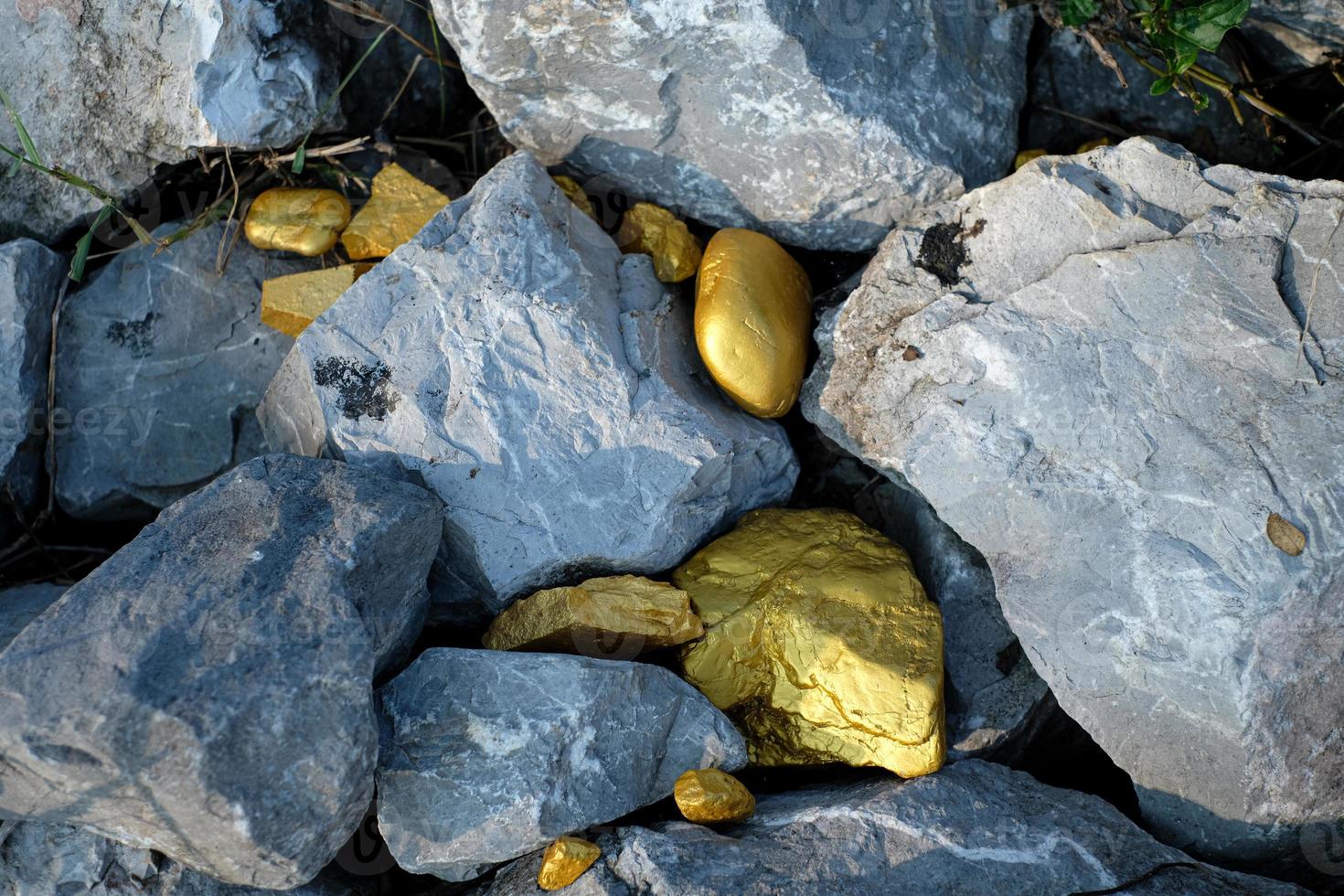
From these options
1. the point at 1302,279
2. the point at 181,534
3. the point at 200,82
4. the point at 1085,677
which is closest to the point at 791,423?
the point at 1085,677

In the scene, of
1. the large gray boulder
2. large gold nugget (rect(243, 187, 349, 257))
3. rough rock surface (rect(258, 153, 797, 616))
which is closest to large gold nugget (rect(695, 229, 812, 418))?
rough rock surface (rect(258, 153, 797, 616))

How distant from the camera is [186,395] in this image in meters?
2.64

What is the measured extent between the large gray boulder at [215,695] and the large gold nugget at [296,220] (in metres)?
0.87

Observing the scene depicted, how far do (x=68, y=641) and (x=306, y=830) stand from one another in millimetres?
529

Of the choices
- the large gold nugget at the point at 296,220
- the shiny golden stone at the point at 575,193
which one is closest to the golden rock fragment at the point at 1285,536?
the shiny golden stone at the point at 575,193

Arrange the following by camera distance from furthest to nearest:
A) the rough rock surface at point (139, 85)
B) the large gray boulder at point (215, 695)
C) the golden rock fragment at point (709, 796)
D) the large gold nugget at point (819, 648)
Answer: the rough rock surface at point (139, 85) → the large gold nugget at point (819, 648) → the golden rock fragment at point (709, 796) → the large gray boulder at point (215, 695)

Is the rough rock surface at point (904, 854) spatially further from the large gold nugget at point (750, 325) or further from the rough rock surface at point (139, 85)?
the rough rock surface at point (139, 85)

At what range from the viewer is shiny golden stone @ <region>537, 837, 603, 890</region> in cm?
198

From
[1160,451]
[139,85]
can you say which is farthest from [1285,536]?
[139,85]

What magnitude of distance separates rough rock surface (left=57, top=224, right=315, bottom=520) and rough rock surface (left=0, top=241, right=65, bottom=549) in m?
0.05

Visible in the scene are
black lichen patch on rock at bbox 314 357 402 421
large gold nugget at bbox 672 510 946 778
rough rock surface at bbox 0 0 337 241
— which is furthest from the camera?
rough rock surface at bbox 0 0 337 241

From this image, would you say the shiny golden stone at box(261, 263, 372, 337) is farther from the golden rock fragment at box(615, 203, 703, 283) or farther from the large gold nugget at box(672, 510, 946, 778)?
the large gold nugget at box(672, 510, 946, 778)

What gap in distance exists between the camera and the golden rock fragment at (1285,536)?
2002mm

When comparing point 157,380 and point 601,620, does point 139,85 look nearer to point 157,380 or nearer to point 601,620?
point 157,380
